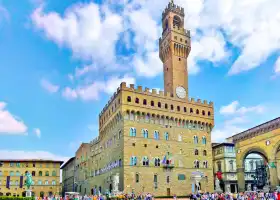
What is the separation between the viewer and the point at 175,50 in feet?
180

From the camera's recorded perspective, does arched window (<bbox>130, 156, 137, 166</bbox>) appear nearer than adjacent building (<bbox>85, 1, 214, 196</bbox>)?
Yes

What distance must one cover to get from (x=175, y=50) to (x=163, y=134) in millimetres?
15378

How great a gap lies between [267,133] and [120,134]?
943 inches

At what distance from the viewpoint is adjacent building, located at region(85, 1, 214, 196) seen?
1811 inches

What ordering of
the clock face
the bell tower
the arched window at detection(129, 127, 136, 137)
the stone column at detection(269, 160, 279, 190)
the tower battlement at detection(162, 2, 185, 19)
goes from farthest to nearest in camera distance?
the tower battlement at detection(162, 2, 185, 19) < the bell tower < the clock face < the stone column at detection(269, 160, 279, 190) < the arched window at detection(129, 127, 136, 137)

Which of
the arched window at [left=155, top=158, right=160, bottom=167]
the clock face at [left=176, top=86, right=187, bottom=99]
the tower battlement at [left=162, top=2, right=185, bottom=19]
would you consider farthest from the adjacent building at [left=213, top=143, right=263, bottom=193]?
the tower battlement at [left=162, top=2, right=185, bottom=19]

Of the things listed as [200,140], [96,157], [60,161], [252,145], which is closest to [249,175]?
[252,145]

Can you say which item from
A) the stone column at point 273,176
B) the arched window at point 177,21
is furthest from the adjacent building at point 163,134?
the stone column at point 273,176

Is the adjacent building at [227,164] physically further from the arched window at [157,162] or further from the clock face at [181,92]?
the arched window at [157,162]

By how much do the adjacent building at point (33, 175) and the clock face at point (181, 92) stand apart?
40.9 metres

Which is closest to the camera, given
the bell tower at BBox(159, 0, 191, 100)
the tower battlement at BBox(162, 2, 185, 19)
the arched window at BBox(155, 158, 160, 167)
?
the arched window at BBox(155, 158, 160, 167)

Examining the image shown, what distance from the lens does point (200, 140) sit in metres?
53.0

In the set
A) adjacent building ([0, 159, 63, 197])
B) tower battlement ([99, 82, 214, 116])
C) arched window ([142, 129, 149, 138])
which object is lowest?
adjacent building ([0, 159, 63, 197])

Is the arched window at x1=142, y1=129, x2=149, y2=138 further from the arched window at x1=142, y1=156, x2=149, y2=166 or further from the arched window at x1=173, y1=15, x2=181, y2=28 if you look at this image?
the arched window at x1=173, y1=15, x2=181, y2=28
